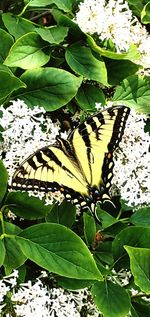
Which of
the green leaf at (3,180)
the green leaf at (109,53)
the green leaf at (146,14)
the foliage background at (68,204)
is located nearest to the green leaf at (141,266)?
the foliage background at (68,204)

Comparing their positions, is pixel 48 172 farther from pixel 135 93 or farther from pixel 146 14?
pixel 146 14

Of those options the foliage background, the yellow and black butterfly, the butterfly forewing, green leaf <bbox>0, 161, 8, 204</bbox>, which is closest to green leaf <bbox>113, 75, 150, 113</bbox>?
the foliage background

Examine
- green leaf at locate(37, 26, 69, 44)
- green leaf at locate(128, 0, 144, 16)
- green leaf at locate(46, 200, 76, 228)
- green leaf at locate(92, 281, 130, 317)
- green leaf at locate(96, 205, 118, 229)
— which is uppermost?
green leaf at locate(37, 26, 69, 44)

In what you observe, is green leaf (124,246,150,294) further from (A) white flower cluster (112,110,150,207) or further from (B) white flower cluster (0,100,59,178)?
(B) white flower cluster (0,100,59,178)

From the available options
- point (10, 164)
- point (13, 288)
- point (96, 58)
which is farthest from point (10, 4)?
point (13, 288)

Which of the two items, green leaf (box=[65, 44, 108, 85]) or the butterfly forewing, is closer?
the butterfly forewing

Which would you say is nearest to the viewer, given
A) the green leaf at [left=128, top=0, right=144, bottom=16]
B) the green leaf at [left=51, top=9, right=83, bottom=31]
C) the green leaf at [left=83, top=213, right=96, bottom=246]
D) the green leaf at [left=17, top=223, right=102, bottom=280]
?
the green leaf at [left=17, top=223, right=102, bottom=280]

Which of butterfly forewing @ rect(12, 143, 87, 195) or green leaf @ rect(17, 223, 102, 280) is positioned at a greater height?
butterfly forewing @ rect(12, 143, 87, 195)

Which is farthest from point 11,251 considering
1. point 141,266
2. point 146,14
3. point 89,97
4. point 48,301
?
point 146,14
